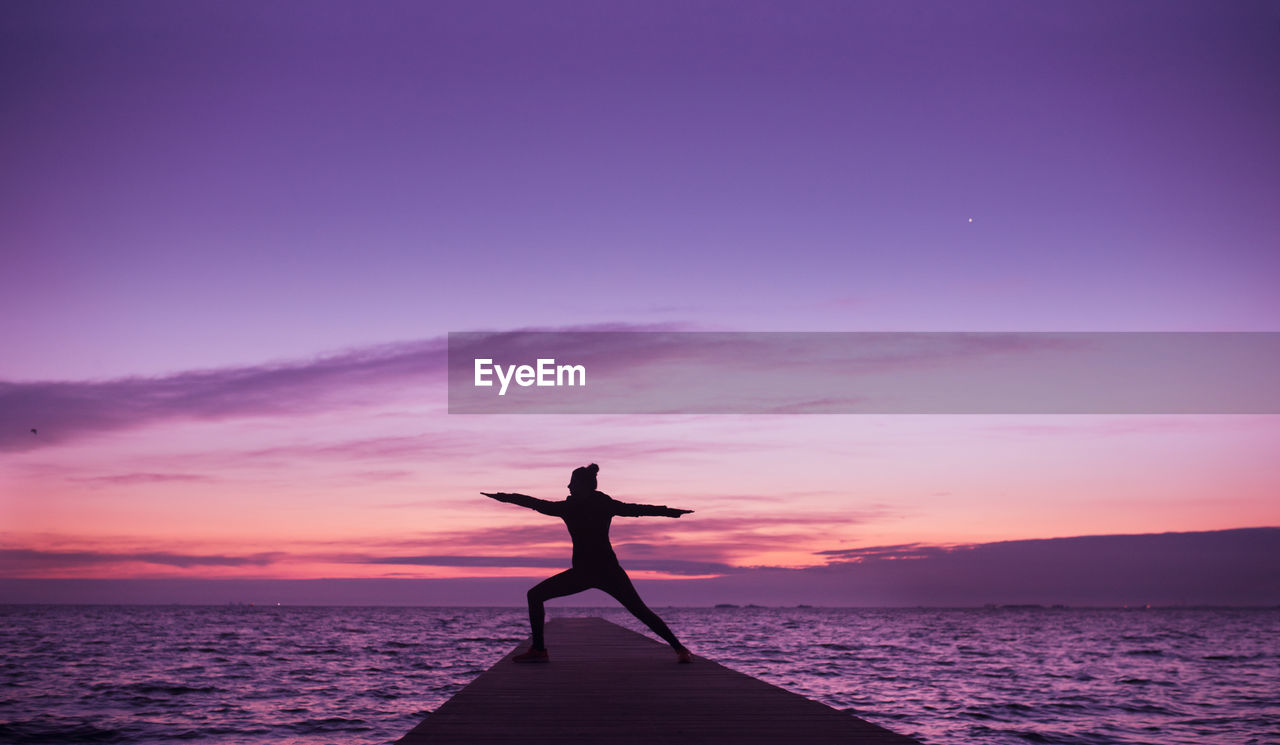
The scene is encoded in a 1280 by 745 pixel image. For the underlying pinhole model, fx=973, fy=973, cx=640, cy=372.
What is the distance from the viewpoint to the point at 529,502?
11.2 metres

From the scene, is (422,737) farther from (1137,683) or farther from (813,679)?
(1137,683)

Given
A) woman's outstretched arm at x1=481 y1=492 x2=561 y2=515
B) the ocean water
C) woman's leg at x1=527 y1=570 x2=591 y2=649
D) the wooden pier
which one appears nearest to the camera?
the wooden pier

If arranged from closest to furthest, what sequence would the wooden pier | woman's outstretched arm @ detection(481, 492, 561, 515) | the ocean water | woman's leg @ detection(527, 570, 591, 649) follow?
the wooden pier < woman's outstretched arm @ detection(481, 492, 561, 515) < woman's leg @ detection(527, 570, 591, 649) < the ocean water

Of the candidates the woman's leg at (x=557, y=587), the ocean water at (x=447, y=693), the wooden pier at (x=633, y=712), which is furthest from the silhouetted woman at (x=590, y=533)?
the ocean water at (x=447, y=693)

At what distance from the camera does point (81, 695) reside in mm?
24297

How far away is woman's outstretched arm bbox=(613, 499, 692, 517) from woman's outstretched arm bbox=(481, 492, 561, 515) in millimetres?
725

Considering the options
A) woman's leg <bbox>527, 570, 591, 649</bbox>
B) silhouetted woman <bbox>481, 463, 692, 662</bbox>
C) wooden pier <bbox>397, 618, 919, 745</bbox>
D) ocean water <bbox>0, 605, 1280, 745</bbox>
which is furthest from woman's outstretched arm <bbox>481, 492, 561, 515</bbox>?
ocean water <bbox>0, 605, 1280, 745</bbox>

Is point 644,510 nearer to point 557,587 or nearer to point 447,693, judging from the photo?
point 557,587

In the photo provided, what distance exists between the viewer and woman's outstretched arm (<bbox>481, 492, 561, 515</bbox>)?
10930 millimetres

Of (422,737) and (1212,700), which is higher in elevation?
(422,737)

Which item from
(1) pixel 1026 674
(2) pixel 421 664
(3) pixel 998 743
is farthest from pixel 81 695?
(1) pixel 1026 674

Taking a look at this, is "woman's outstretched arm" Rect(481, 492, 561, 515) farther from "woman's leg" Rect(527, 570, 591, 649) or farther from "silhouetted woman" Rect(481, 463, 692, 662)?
"woman's leg" Rect(527, 570, 591, 649)

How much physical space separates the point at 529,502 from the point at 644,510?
1.33 meters

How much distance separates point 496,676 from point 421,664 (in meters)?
23.9
